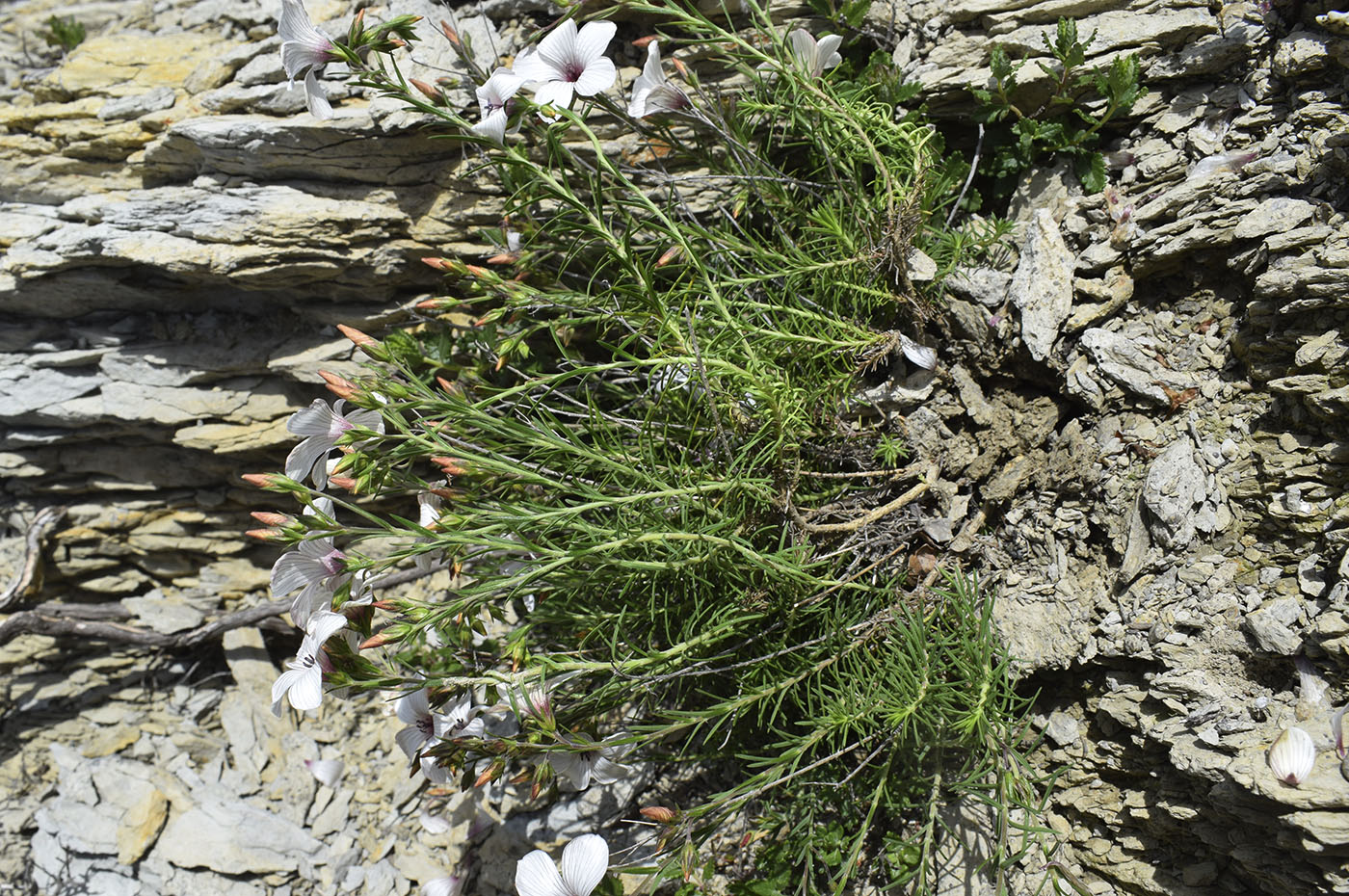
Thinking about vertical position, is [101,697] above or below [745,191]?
below

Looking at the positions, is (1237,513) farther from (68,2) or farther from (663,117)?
(68,2)

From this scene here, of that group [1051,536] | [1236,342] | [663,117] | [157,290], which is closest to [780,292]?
[663,117]

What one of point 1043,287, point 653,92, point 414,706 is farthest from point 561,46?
point 414,706

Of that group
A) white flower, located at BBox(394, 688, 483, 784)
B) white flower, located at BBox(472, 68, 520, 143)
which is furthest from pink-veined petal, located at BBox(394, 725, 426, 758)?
white flower, located at BBox(472, 68, 520, 143)

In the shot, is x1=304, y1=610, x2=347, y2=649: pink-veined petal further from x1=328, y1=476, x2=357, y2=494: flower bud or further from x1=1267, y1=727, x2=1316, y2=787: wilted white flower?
x1=1267, y1=727, x2=1316, y2=787: wilted white flower

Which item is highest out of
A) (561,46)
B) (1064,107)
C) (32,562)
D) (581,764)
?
(561,46)

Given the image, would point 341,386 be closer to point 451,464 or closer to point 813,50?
point 451,464
